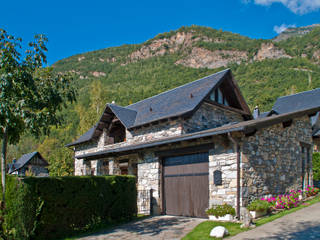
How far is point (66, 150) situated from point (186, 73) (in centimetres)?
3524

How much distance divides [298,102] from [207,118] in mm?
10756

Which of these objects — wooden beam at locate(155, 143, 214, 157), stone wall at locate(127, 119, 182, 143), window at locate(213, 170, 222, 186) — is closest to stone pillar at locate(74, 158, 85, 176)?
stone wall at locate(127, 119, 182, 143)

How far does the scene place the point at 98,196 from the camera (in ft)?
35.1

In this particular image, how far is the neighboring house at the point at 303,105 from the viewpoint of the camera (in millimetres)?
20500

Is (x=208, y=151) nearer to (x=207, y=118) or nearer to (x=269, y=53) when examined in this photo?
(x=207, y=118)

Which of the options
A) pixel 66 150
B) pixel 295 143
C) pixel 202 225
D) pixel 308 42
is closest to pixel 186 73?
pixel 308 42

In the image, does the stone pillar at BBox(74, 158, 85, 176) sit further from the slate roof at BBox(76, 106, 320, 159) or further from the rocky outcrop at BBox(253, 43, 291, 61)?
the rocky outcrop at BBox(253, 43, 291, 61)

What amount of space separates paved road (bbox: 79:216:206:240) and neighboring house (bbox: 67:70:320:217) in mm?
1097

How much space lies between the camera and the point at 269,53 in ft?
213

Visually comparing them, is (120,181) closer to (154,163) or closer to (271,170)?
(154,163)

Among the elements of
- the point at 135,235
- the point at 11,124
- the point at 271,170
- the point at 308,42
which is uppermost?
the point at 308,42

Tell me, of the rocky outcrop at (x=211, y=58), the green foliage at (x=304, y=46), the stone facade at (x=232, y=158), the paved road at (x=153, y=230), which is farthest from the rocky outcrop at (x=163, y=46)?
the paved road at (x=153, y=230)

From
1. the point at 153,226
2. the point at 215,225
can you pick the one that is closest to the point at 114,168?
the point at 153,226

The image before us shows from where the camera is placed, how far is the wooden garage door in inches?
445
